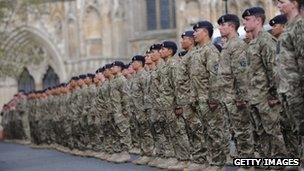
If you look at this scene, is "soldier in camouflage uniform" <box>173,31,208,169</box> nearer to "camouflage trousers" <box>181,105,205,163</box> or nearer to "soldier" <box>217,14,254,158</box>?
"camouflage trousers" <box>181,105,205,163</box>

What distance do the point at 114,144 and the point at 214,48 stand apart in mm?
5116

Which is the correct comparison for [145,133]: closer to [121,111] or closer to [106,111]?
[121,111]

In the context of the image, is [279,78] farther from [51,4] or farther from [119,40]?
[51,4]

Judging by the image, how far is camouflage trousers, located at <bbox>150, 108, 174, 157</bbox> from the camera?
10789 millimetres

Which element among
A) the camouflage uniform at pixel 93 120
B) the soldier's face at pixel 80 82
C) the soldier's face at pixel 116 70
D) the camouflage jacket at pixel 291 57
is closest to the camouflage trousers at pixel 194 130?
the camouflage jacket at pixel 291 57

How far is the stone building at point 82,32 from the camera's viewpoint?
95.0ft

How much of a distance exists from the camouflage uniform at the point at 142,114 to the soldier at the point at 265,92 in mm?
4063

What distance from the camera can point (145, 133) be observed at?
11.7 m

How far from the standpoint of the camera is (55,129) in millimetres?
18453

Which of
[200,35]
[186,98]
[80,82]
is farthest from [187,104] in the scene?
[80,82]

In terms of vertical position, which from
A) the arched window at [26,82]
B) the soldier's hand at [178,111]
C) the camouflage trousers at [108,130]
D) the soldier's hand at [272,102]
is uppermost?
the arched window at [26,82]

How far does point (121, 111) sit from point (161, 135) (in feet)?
6.71

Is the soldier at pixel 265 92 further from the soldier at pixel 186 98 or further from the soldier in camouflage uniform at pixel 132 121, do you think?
the soldier in camouflage uniform at pixel 132 121

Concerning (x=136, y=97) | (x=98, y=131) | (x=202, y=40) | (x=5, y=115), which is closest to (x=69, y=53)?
(x=5, y=115)
